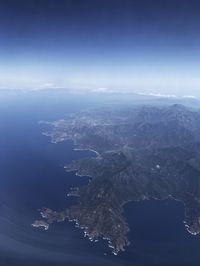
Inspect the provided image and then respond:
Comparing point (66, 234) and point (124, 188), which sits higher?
point (66, 234)

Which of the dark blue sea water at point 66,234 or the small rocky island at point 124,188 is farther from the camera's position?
the small rocky island at point 124,188

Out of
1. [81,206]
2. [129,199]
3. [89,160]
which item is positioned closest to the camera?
[81,206]

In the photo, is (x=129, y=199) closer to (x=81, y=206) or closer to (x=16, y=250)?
(x=81, y=206)

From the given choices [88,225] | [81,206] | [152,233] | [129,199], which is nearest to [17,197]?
[81,206]

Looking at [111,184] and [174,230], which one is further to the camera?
[111,184]

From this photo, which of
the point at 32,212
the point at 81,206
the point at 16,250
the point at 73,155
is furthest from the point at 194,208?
the point at 73,155

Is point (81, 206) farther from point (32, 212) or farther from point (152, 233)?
point (152, 233)

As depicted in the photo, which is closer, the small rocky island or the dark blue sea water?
the dark blue sea water

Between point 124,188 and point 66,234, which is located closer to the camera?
point 66,234

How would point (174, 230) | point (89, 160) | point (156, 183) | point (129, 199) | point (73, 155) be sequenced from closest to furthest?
point (174, 230), point (129, 199), point (156, 183), point (89, 160), point (73, 155)
